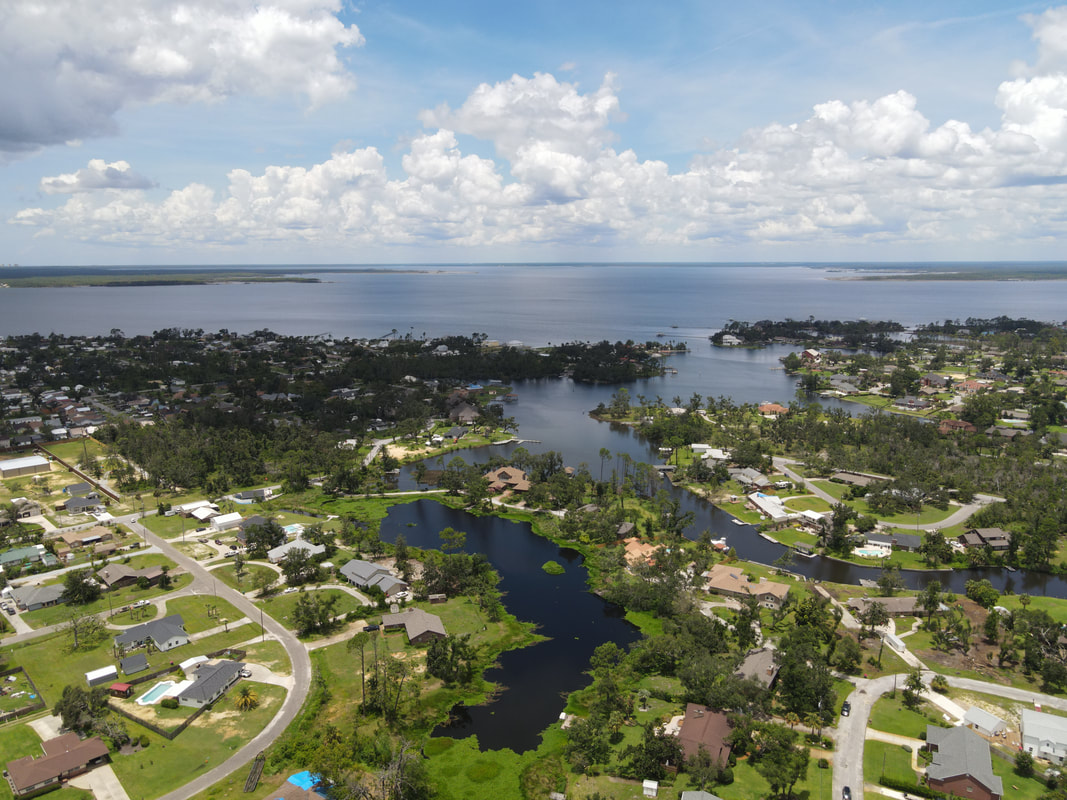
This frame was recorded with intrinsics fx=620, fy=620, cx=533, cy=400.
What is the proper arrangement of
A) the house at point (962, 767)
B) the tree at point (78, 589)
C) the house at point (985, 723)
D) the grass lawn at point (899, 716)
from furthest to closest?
the tree at point (78, 589)
the grass lawn at point (899, 716)
the house at point (985, 723)
the house at point (962, 767)

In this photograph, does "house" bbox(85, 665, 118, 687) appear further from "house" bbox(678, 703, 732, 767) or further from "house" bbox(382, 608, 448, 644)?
"house" bbox(678, 703, 732, 767)

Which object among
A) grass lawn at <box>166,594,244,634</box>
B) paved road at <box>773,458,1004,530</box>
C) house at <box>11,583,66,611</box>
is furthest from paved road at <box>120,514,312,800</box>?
paved road at <box>773,458,1004,530</box>

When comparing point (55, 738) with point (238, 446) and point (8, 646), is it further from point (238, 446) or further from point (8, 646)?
point (238, 446)

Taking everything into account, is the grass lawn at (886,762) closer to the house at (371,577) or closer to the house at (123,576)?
the house at (371,577)

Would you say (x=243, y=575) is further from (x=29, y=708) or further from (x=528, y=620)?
(x=528, y=620)

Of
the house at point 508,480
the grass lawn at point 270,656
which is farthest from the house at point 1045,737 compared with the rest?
the house at point 508,480

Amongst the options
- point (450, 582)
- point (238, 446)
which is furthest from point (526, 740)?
point (238, 446)
